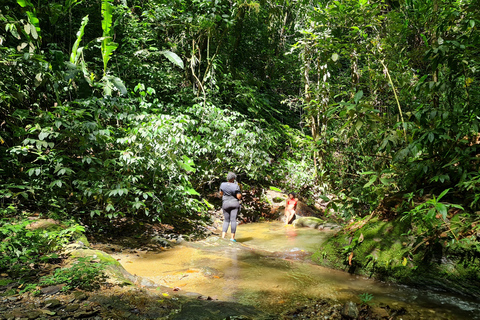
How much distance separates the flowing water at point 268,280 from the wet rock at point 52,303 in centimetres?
161

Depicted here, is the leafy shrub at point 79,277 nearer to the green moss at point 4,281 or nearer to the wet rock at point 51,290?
the wet rock at point 51,290

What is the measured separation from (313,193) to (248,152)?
4.69 meters

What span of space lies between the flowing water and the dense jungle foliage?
3.21 ft

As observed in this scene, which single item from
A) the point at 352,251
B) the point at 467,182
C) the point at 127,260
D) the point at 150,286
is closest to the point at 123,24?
the point at 127,260

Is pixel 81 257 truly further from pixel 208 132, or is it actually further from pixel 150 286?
pixel 208 132

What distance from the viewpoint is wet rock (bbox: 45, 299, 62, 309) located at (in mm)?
2951

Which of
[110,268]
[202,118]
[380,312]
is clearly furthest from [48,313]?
[202,118]

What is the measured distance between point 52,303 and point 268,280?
121 inches

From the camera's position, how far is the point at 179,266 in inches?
220

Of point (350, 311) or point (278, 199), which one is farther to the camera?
point (278, 199)

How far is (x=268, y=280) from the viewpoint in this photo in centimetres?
494

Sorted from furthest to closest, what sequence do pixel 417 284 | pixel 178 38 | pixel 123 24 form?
pixel 178 38 < pixel 123 24 < pixel 417 284

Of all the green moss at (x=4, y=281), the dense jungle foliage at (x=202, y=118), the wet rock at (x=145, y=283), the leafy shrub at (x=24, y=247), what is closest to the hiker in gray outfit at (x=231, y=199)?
the dense jungle foliage at (x=202, y=118)

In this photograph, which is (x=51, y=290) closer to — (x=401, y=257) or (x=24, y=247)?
(x=24, y=247)
